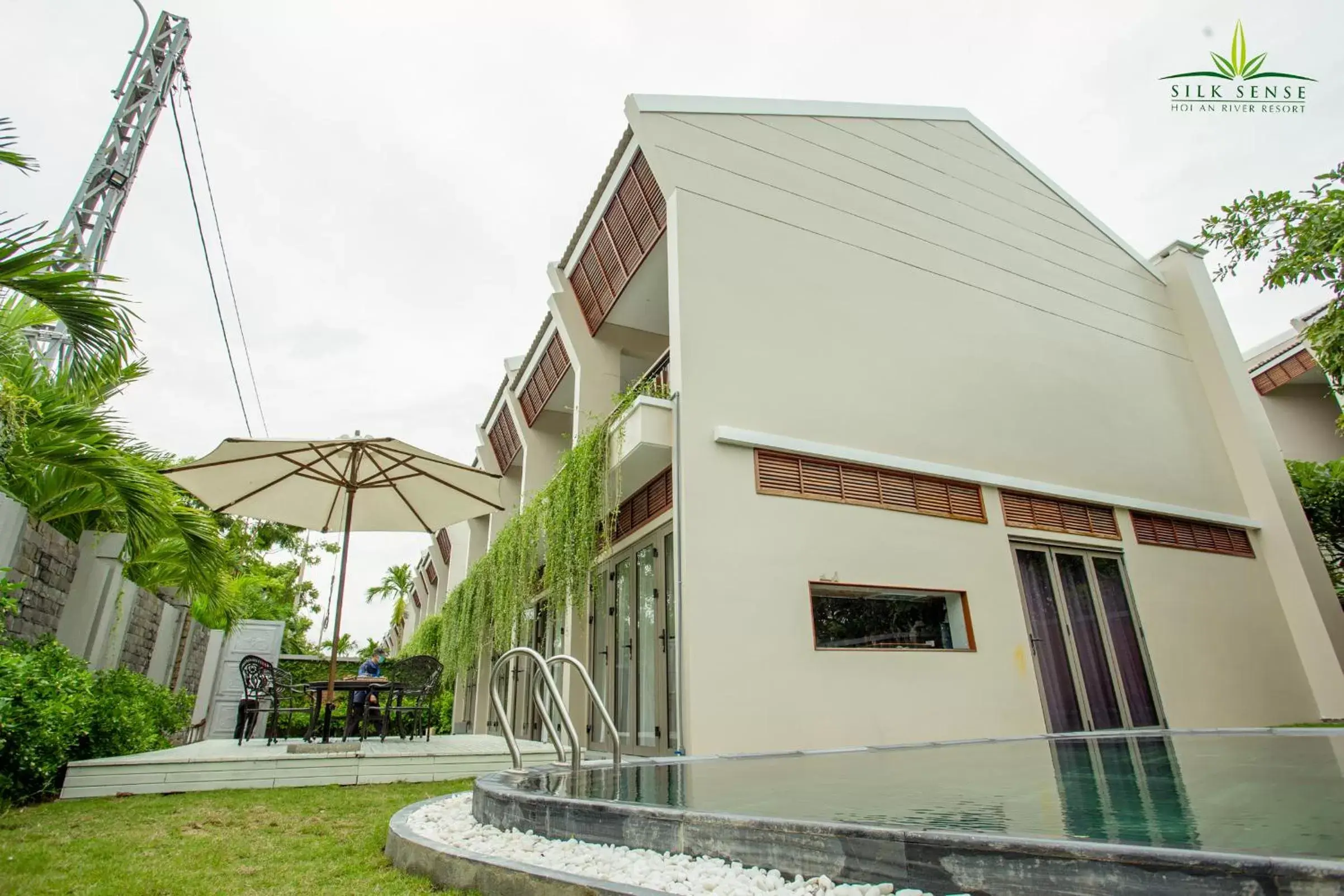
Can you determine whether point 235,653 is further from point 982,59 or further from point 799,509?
point 982,59

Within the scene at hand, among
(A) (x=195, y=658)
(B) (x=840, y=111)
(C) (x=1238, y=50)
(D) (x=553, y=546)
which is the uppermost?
(C) (x=1238, y=50)

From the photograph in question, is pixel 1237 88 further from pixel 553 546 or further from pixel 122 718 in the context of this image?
pixel 122 718

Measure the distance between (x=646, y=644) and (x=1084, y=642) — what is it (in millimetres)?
5486

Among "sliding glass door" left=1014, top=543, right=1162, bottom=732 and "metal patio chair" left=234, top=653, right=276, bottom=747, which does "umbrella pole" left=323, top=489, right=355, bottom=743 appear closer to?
"metal patio chair" left=234, top=653, right=276, bottom=747

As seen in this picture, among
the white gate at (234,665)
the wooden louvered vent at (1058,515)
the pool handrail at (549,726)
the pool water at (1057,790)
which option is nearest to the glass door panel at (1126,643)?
the wooden louvered vent at (1058,515)

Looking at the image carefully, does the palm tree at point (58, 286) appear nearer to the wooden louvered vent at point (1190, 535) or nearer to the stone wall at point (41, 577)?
the stone wall at point (41, 577)

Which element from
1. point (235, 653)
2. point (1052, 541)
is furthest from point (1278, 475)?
point (235, 653)

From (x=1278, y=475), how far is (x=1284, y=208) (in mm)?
4807

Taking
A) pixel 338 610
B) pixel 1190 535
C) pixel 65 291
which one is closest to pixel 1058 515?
pixel 1190 535

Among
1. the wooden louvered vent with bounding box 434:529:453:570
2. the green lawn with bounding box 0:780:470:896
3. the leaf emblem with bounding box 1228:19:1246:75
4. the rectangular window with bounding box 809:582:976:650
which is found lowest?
the green lawn with bounding box 0:780:470:896

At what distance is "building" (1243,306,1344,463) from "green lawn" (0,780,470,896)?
64.6 feet

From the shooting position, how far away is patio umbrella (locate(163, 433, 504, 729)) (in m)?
6.07

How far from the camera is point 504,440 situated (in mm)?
14727

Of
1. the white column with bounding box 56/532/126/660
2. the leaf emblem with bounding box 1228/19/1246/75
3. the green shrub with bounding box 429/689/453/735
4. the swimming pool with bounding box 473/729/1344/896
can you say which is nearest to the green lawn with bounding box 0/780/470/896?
the swimming pool with bounding box 473/729/1344/896
